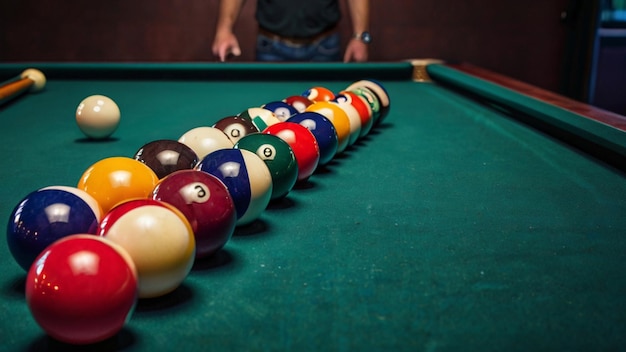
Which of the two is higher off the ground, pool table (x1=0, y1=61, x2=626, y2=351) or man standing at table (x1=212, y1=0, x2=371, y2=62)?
man standing at table (x1=212, y1=0, x2=371, y2=62)

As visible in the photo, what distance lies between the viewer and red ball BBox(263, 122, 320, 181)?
1.77 m

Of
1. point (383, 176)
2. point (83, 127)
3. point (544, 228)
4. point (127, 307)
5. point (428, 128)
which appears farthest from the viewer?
point (428, 128)

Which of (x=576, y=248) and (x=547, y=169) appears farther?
(x=547, y=169)

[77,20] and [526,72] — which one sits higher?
[77,20]

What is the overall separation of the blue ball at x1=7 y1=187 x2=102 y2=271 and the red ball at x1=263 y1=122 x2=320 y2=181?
70cm

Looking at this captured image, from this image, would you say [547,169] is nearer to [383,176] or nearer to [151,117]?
[383,176]

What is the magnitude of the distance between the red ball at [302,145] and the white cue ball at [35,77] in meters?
2.05

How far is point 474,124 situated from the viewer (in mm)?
2674

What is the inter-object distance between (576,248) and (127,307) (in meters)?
0.85

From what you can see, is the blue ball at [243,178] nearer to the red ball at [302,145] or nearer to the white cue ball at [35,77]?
the red ball at [302,145]

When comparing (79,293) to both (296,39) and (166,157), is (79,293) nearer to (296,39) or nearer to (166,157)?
(166,157)

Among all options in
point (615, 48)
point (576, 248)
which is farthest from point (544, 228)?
point (615, 48)

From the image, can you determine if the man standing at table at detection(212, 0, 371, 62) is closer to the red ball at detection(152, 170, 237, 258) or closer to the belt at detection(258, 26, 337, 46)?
the belt at detection(258, 26, 337, 46)

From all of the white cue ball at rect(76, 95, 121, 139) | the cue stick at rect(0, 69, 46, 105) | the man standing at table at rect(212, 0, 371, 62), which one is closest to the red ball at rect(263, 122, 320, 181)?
the white cue ball at rect(76, 95, 121, 139)
